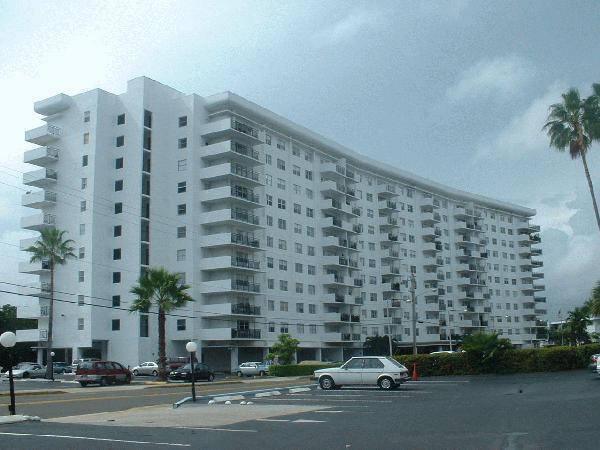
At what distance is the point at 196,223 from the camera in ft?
241

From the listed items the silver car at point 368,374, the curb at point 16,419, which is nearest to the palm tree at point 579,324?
the silver car at point 368,374

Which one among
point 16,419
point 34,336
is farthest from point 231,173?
point 16,419

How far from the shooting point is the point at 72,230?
74.6 metres

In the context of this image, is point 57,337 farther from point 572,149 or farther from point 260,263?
point 572,149

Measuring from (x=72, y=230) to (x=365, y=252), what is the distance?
4235 cm

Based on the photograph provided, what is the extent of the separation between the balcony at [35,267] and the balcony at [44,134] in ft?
48.7

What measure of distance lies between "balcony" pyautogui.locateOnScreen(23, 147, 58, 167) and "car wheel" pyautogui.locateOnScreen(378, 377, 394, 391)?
58.7m

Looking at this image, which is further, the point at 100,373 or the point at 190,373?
the point at 190,373

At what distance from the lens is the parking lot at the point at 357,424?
13.5 m

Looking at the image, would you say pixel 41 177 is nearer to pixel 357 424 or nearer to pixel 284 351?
pixel 284 351

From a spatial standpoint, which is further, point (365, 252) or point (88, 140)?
point (365, 252)

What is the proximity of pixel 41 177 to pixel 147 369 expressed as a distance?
28388 millimetres

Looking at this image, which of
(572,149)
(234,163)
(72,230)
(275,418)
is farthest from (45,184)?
(275,418)

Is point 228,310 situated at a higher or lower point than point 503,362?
higher
